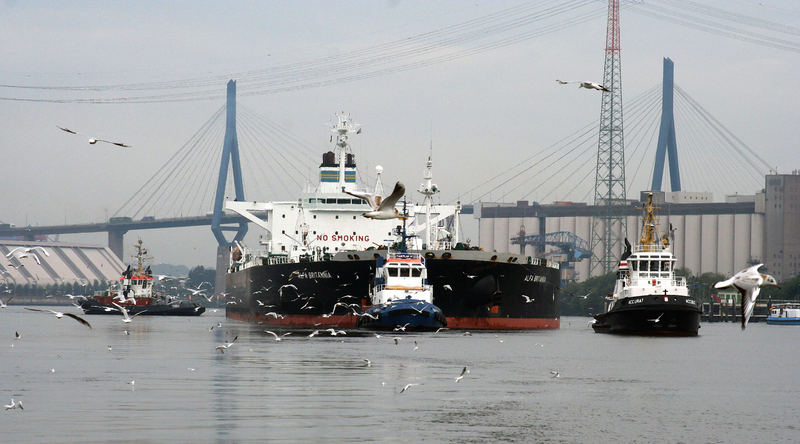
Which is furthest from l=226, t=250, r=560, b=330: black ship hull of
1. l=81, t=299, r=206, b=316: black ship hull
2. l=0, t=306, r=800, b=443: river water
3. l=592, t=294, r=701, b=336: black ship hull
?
l=81, t=299, r=206, b=316: black ship hull

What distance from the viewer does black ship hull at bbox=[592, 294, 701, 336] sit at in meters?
66.3

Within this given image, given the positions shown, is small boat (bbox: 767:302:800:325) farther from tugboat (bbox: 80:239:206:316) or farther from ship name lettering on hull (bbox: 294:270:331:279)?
ship name lettering on hull (bbox: 294:270:331:279)

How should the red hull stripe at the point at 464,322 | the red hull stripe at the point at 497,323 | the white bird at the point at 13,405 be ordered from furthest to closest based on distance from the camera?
the red hull stripe at the point at 464,322 → the red hull stripe at the point at 497,323 → the white bird at the point at 13,405

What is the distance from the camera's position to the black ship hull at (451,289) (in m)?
71.9

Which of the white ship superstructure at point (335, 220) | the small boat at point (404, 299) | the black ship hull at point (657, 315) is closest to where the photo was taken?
the small boat at point (404, 299)

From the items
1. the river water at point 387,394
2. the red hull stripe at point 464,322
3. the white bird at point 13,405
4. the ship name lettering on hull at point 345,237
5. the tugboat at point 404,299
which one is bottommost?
the red hull stripe at point 464,322

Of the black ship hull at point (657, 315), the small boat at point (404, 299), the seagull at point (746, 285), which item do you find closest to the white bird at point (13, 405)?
the seagull at point (746, 285)

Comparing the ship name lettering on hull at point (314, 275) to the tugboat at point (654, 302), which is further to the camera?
the ship name lettering on hull at point (314, 275)

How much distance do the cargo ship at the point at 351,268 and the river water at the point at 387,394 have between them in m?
18.1

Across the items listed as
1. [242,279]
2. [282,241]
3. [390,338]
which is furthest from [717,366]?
[242,279]

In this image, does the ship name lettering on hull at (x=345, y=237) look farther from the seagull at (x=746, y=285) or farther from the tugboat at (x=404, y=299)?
the seagull at (x=746, y=285)

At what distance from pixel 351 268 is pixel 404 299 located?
9.48m

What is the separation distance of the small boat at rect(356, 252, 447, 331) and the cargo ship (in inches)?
149

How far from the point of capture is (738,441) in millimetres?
25953
